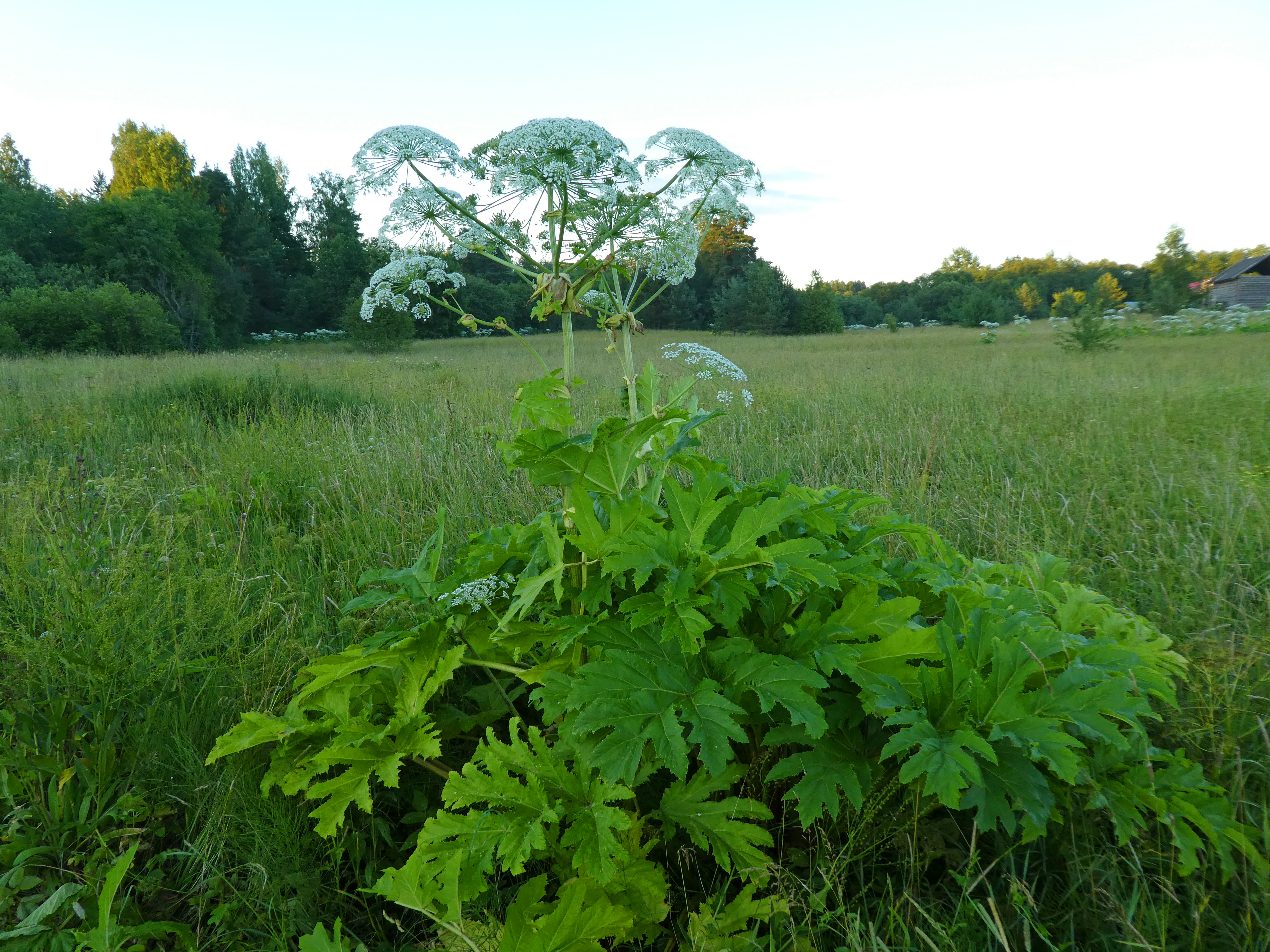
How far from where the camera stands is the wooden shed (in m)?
29.4

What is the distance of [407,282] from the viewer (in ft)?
6.78

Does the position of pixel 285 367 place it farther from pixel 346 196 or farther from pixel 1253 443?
pixel 1253 443

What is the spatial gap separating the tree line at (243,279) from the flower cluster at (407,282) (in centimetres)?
1539

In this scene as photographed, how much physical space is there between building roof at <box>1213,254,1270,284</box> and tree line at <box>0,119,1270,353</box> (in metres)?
1.61

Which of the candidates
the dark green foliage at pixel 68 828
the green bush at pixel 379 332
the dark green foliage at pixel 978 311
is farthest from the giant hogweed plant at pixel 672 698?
the dark green foliage at pixel 978 311

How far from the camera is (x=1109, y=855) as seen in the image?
1.25 meters

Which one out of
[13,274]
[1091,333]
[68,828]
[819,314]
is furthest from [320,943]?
[13,274]

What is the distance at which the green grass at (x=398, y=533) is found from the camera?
1.40 m

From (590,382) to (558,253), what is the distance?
336 inches

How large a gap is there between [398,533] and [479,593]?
1703 millimetres

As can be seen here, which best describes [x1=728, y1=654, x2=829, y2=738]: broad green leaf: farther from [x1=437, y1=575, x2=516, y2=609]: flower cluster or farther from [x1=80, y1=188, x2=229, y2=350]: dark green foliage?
[x1=80, y1=188, x2=229, y2=350]: dark green foliage

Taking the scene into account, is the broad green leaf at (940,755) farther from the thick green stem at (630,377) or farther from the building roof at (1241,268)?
the building roof at (1241,268)

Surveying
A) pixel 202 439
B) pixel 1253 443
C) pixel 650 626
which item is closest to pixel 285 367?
pixel 202 439

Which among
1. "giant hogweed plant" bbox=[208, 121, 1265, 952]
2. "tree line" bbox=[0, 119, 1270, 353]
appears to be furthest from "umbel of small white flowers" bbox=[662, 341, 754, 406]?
"tree line" bbox=[0, 119, 1270, 353]
